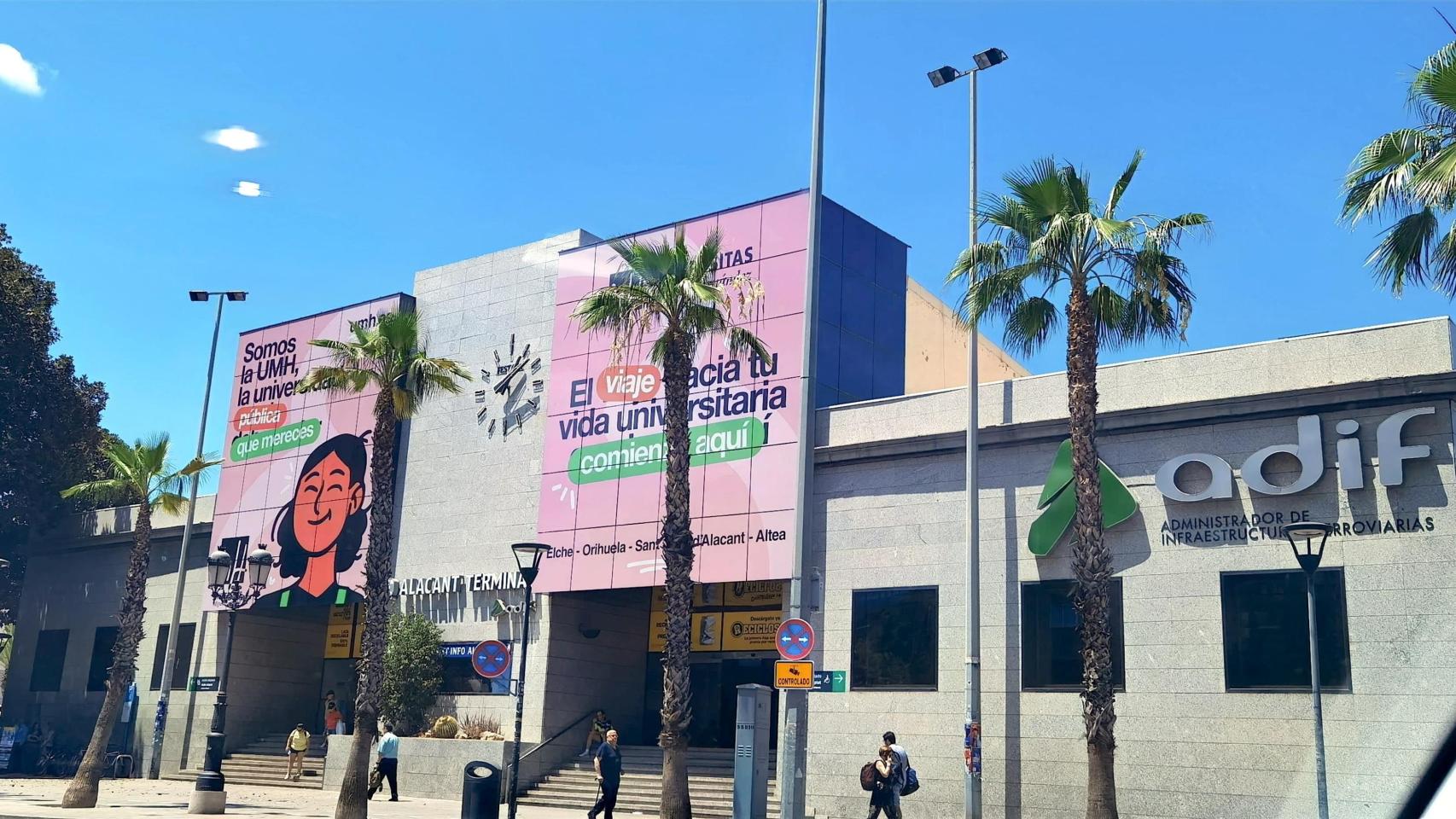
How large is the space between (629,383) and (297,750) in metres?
13.3

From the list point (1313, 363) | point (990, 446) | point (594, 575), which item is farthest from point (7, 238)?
point (1313, 363)

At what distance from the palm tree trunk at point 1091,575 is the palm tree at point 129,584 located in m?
18.9

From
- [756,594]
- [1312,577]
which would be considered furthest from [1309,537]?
[756,594]

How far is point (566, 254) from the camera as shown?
31656 millimetres

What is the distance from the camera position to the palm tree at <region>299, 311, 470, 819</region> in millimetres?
23016

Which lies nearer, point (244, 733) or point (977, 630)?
point (977, 630)

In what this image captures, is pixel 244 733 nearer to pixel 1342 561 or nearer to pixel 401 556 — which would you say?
pixel 401 556

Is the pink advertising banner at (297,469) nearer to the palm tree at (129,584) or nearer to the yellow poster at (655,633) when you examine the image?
the palm tree at (129,584)

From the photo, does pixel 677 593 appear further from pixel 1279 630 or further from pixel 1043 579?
pixel 1279 630

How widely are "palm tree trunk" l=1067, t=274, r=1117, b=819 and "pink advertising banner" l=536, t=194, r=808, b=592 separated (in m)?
6.77

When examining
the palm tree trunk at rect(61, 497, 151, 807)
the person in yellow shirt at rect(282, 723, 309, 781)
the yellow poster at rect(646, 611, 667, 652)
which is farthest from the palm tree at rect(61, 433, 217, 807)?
the yellow poster at rect(646, 611, 667, 652)

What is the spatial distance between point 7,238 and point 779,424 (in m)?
30.8

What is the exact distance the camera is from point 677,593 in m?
22.1

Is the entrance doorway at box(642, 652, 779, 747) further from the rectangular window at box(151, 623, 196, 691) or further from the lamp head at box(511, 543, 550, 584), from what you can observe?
the rectangular window at box(151, 623, 196, 691)
